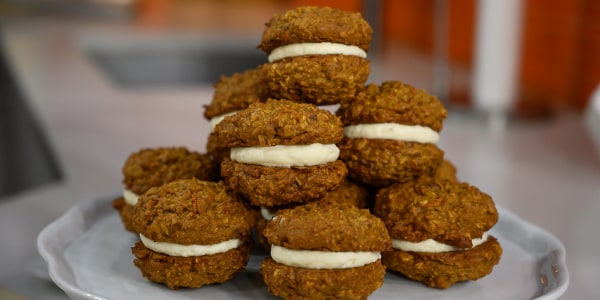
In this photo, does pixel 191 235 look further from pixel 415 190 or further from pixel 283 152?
pixel 415 190

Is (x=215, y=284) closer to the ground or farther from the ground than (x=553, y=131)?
farther from the ground

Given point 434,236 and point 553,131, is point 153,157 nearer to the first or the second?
point 434,236

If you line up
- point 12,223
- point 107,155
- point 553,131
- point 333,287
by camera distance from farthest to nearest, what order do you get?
point 553,131 < point 107,155 < point 12,223 < point 333,287

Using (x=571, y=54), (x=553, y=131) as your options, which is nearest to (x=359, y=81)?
(x=553, y=131)

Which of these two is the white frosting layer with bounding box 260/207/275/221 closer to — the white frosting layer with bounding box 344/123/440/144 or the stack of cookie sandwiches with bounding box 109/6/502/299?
the stack of cookie sandwiches with bounding box 109/6/502/299

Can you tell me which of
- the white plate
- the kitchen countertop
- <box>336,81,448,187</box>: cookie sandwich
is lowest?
the kitchen countertop

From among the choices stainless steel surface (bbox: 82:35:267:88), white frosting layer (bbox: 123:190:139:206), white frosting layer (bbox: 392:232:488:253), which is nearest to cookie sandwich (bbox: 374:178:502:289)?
white frosting layer (bbox: 392:232:488:253)

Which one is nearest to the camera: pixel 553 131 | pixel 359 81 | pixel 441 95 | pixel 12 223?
pixel 359 81
